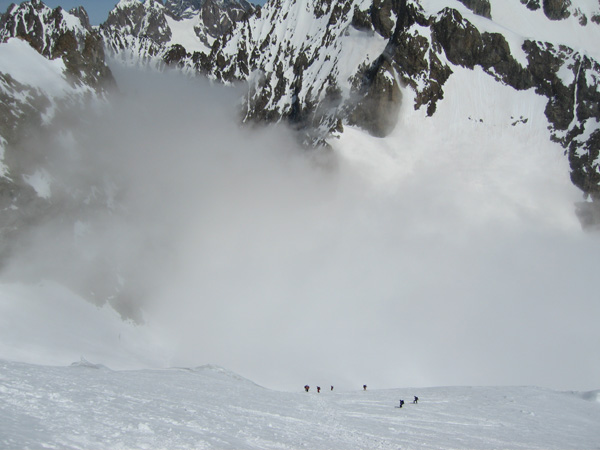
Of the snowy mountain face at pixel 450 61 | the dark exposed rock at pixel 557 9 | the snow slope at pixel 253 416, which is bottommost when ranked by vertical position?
the snow slope at pixel 253 416

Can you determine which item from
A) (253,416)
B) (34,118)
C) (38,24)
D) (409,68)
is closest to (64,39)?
(34,118)

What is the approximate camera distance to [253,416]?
53.0 ft

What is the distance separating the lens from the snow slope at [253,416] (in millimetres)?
11312

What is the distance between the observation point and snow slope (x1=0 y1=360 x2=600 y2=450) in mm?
11312

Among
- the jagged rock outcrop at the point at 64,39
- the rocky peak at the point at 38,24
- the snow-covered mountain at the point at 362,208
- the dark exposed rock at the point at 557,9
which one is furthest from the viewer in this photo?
the rocky peak at the point at 38,24

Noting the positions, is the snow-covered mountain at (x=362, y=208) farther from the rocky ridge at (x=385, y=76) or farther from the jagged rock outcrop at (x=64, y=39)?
the jagged rock outcrop at (x=64, y=39)

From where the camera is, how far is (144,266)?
77.4m

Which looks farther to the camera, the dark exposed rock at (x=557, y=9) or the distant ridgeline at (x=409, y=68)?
the dark exposed rock at (x=557, y=9)

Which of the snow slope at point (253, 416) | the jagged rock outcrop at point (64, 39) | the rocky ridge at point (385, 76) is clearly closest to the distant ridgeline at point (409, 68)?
the rocky ridge at point (385, 76)

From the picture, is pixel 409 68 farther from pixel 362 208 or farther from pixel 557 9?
pixel 557 9

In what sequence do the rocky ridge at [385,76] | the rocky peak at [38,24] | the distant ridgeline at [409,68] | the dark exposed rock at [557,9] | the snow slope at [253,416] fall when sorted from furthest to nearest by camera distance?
1. the rocky peak at [38,24]
2. the dark exposed rock at [557,9]
3. the distant ridgeline at [409,68]
4. the rocky ridge at [385,76]
5. the snow slope at [253,416]

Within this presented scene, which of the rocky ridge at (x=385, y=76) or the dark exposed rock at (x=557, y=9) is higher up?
the dark exposed rock at (x=557, y=9)

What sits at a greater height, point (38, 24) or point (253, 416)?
point (38, 24)

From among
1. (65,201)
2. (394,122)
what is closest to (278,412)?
(65,201)
